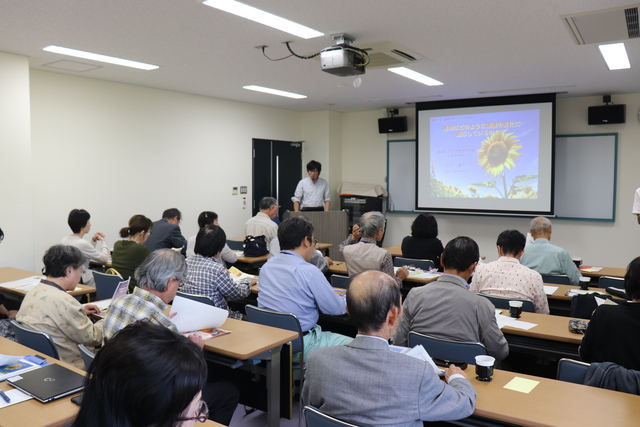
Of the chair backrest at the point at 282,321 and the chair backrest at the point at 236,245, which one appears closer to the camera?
the chair backrest at the point at 282,321

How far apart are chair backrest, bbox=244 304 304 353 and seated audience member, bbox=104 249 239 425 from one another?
0.50m

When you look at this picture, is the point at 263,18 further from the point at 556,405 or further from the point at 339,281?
the point at 556,405

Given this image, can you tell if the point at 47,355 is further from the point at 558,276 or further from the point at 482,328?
the point at 558,276

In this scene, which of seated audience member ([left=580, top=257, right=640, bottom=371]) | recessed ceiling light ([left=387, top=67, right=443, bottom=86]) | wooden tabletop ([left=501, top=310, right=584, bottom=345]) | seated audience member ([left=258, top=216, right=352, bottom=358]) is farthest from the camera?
recessed ceiling light ([left=387, top=67, right=443, bottom=86])

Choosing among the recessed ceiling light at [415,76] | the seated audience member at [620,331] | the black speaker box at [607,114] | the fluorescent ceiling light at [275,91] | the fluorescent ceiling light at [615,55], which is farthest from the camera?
the black speaker box at [607,114]

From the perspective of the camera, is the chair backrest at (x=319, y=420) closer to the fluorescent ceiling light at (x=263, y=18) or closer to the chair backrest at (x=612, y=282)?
the fluorescent ceiling light at (x=263, y=18)

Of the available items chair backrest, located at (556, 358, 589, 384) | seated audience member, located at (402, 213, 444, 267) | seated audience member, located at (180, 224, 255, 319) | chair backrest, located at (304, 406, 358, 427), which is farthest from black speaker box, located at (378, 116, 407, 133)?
chair backrest, located at (304, 406, 358, 427)

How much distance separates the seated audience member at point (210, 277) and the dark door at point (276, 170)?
213 inches

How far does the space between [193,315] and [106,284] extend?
6.59 ft

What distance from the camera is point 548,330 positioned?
114 inches

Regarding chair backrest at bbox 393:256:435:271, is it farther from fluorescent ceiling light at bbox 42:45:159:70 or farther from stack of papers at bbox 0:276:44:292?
fluorescent ceiling light at bbox 42:45:159:70

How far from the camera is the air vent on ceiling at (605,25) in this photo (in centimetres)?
384

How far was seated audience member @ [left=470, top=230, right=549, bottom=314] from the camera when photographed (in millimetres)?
3621

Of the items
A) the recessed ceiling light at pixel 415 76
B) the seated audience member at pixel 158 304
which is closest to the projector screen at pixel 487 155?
the recessed ceiling light at pixel 415 76
